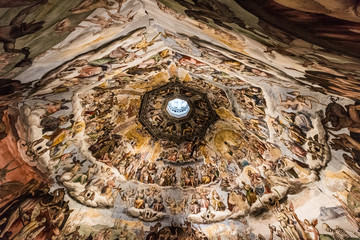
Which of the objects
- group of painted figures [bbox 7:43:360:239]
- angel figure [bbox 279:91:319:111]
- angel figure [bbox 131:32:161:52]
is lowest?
group of painted figures [bbox 7:43:360:239]

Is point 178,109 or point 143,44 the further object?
point 178,109

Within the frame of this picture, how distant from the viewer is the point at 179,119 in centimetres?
1230

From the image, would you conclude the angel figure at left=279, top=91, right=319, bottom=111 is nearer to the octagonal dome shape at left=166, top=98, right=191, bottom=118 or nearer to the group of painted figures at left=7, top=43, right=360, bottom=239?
the group of painted figures at left=7, top=43, right=360, bottom=239

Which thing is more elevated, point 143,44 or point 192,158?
point 143,44

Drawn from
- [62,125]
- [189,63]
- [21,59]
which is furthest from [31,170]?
[189,63]

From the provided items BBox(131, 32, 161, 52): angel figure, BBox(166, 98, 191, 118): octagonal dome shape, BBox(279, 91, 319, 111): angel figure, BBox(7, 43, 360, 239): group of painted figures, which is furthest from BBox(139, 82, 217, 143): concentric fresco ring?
BBox(279, 91, 319, 111): angel figure

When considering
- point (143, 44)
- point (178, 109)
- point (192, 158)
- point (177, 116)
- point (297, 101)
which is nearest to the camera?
point (143, 44)

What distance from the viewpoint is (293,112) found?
8008 mm

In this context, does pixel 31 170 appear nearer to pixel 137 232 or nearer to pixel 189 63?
pixel 137 232

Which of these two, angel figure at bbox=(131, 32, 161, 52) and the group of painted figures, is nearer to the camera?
angel figure at bbox=(131, 32, 161, 52)

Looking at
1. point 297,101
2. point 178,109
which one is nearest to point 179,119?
point 178,109

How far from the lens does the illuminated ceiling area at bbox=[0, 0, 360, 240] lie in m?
4.64

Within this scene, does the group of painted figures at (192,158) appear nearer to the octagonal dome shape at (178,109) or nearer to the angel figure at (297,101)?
the angel figure at (297,101)

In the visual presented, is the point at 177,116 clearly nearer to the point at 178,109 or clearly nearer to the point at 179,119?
the point at 179,119
